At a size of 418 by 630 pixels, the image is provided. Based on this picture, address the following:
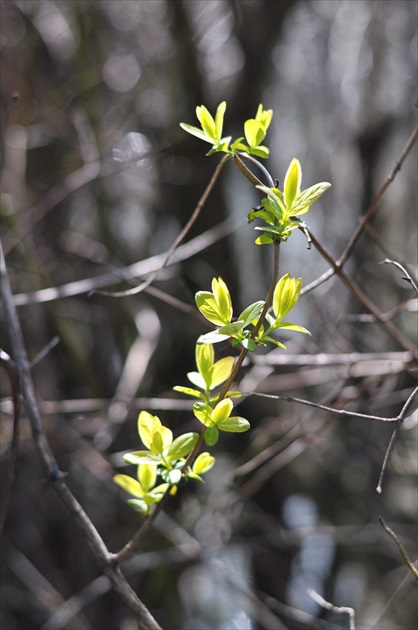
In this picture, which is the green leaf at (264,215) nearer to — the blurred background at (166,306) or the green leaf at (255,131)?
the green leaf at (255,131)

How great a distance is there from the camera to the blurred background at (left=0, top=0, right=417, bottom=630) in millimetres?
2043

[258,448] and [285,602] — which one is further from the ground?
[258,448]

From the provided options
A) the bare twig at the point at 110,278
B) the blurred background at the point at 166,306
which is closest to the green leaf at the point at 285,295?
the bare twig at the point at 110,278

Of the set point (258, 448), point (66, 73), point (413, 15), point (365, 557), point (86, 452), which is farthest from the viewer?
point (413, 15)

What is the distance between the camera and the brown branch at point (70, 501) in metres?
0.69

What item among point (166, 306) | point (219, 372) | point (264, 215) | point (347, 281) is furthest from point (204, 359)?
point (166, 306)

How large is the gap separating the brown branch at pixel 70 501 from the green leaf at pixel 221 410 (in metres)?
0.20

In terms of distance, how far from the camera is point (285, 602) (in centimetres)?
230

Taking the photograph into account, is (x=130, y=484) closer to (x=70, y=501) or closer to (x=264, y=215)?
(x=70, y=501)

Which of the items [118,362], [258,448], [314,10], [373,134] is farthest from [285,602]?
[314,10]

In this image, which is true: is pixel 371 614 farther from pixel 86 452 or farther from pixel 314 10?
pixel 314 10

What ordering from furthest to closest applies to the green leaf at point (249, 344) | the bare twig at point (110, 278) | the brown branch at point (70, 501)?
the bare twig at point (110, 278), the brown branch at point (70, 501), the green leaf at point (249, 344)

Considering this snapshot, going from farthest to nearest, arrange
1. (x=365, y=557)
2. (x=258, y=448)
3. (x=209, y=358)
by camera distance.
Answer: (x=365, y=557) < (x=258, y=448) < (x=209, y=358)

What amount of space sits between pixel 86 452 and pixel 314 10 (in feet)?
5.91
